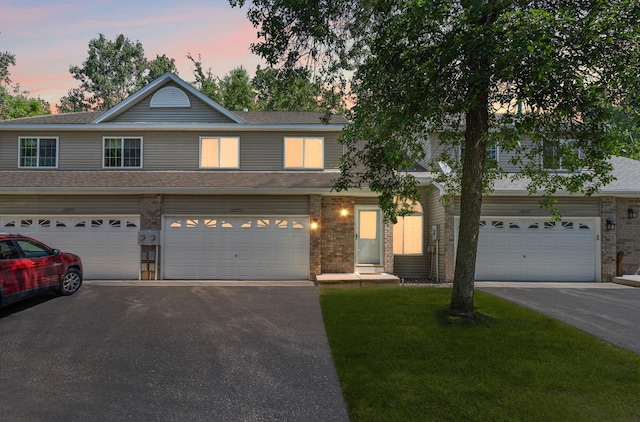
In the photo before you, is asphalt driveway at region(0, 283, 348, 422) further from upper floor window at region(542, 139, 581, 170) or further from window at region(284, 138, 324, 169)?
window at region(284, 138, 324, 169)

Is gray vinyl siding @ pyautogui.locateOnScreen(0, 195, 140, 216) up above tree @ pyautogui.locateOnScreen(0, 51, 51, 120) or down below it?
below

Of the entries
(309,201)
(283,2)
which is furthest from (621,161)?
(283,2)

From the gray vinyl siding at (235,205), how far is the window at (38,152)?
531cm

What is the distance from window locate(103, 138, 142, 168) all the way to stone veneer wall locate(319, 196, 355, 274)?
7.32 meters

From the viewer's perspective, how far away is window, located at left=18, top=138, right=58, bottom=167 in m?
15.5

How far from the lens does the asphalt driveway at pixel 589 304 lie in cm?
770

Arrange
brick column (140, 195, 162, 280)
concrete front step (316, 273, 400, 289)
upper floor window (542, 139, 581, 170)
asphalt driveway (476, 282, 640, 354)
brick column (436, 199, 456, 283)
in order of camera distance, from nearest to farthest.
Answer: asphalt driveway (476, 282, 640, 354), upper floor window (542, 139, 581, 170), concrete front step (316, 273, 400, 289), brick column (436, 199, 456, 283), brick column (140, 195, 162, 280)

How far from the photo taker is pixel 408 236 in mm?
15289

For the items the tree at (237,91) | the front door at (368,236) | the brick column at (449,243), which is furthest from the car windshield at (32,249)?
the tree at (237,91)

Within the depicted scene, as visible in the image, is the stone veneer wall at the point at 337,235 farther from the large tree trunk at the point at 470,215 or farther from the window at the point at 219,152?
the large tree trunk at the point at 470,215

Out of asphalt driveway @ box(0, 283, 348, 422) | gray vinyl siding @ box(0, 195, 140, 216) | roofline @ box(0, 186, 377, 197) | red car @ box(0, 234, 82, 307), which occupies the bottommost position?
asphalt driveway @ box(0, 283, 348, 422)

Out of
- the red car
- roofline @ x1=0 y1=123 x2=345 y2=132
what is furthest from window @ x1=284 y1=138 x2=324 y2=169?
the red car

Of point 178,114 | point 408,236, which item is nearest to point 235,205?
point 178,114

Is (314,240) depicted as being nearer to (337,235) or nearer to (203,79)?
(337,235)
